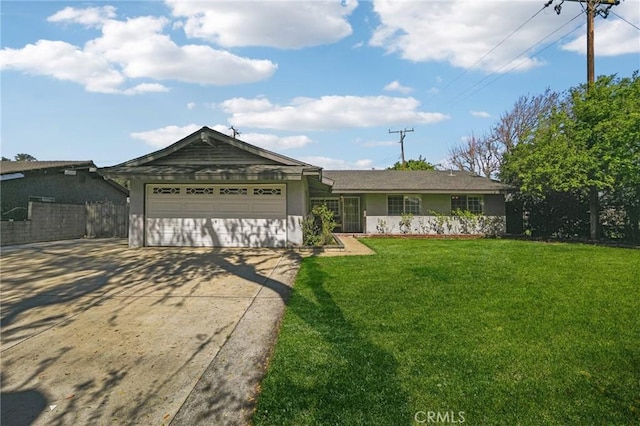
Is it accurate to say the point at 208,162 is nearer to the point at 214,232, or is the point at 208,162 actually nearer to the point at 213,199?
the point at 213,199

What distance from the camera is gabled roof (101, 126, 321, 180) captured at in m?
11.6

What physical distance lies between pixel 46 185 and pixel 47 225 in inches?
126

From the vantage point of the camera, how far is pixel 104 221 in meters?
17.1

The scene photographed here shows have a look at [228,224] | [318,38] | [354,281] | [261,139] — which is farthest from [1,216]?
[261,139]

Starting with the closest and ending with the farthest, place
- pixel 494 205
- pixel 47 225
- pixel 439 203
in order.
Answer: pixel 47 225, pixel 494 205, pixel 439 203

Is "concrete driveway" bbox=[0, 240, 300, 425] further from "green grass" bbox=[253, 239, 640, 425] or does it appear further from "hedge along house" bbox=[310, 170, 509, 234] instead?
"hedge along house" bbox=[310, 170, 509, 234]

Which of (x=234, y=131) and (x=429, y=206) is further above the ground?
(x=234, y=131)

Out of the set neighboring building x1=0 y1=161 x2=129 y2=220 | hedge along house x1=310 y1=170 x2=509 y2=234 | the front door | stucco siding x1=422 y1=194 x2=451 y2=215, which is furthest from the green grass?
the front door

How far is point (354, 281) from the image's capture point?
22.7ft

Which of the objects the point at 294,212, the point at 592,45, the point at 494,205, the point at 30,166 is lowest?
the point at 294,212

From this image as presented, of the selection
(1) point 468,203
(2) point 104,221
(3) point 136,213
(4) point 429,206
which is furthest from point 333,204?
(2) point 104,221

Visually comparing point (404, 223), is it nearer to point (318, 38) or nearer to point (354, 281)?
point (318, 38)

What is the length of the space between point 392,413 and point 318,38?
1324 cm

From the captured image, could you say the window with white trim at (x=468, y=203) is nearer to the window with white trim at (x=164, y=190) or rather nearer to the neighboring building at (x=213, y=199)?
the neighboring building at (x=213, y=199)
